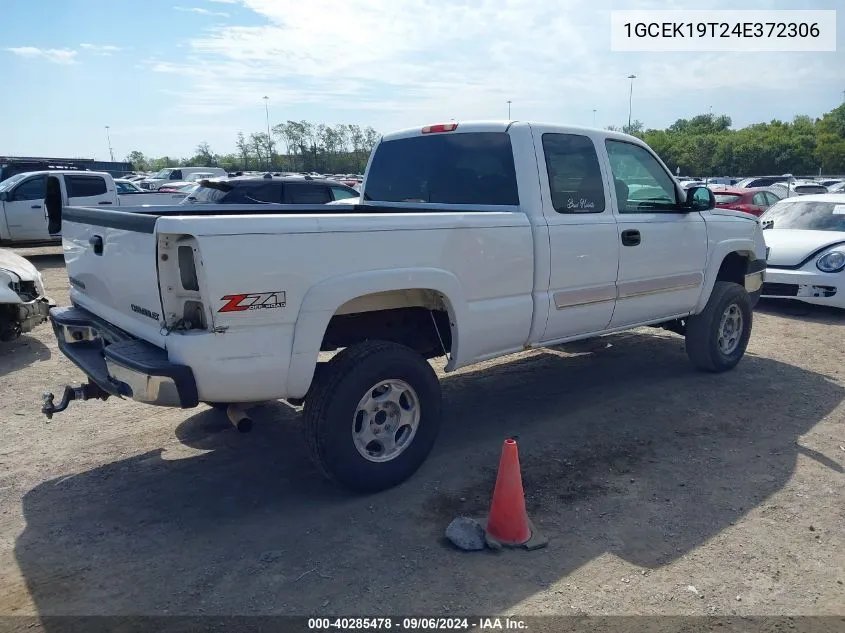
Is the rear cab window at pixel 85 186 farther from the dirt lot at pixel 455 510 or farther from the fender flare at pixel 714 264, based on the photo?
the fender flare at pixel 714 264

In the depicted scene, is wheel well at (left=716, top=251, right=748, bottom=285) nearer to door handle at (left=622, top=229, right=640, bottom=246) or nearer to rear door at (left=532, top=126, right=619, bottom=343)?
door handle at (left=622, top=229, right=640, bottom=246)

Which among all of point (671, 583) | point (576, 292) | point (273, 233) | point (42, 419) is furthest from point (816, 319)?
point (42, 419)

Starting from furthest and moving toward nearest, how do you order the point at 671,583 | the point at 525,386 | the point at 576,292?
the point at 525,386 < the point at 576,292 < the point at 671,583

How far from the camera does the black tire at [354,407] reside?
3.67 meters

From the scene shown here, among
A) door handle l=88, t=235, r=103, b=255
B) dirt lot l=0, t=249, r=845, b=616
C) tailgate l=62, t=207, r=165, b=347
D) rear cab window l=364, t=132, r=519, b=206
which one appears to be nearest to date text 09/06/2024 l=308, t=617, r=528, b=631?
dirt lot l=0, t=249, r=845, b=616

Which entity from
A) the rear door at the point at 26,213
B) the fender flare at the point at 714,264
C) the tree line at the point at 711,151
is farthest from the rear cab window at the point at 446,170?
the tree line at the point at 711,151

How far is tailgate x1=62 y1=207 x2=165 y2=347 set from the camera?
3381mm

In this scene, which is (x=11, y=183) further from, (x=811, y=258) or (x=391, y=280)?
(x=811, y=258)

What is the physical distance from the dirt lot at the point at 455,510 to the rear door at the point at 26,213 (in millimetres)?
9954

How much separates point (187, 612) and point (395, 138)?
3.84 m

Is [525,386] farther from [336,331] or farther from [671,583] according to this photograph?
[671,583]

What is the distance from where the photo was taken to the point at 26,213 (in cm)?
1453

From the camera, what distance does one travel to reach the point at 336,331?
4164mm

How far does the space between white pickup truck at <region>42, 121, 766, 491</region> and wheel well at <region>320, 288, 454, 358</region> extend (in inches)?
0.5
